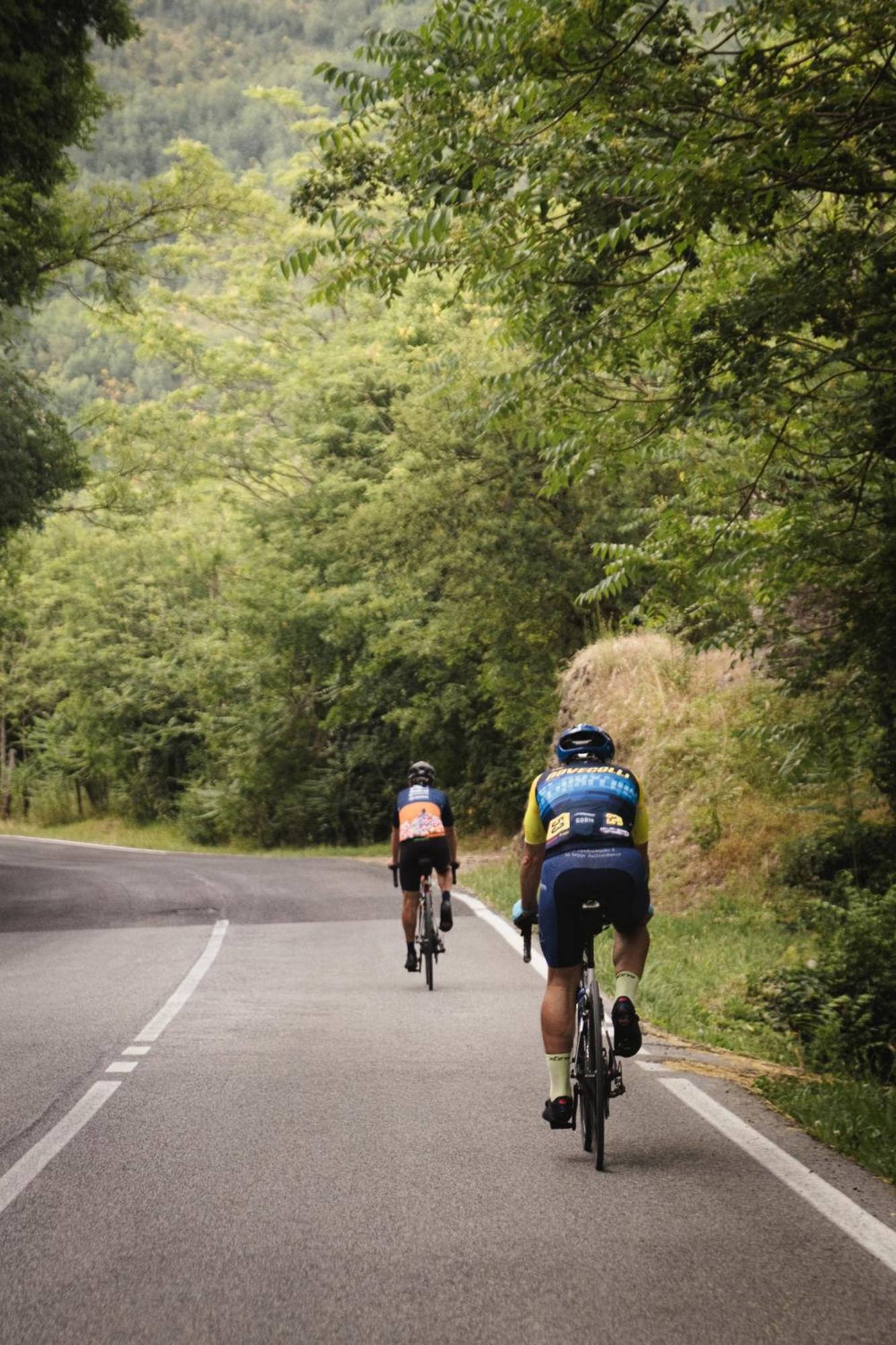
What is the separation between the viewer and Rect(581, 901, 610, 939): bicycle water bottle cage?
6453 millimetres

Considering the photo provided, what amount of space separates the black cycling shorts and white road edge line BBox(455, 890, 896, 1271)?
152 inches

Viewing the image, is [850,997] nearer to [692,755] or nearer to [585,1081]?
[585,1081]

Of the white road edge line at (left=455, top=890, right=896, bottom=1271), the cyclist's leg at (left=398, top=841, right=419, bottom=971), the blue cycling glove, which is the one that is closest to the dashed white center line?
the cyclist's leg at (left=398, top=841, right=419, bottom=971)

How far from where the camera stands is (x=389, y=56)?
8.27m

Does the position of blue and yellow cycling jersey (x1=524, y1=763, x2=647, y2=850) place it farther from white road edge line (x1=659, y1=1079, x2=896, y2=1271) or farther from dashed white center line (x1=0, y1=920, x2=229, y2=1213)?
dashed white center line (x1=0, y1=920, x2=229, y2=1213)

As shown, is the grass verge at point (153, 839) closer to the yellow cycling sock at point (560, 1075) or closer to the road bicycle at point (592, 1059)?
the road bicycle at point (592, 1059)

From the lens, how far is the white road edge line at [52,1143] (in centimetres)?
607

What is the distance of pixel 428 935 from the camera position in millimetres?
12195

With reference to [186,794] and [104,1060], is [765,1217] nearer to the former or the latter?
[104,1060]

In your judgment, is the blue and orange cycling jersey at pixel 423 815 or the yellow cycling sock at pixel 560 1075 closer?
the yellow cycling sock at pixel 560 1075

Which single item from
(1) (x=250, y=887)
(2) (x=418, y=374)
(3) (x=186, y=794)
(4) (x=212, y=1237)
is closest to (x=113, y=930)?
(1) (x=250, y=887)

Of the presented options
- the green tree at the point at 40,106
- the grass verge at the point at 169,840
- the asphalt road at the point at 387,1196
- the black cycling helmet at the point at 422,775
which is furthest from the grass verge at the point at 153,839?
the asphalt road at the point at 387,1196

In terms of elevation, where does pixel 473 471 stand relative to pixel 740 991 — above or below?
above

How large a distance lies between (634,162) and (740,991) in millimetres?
6250
